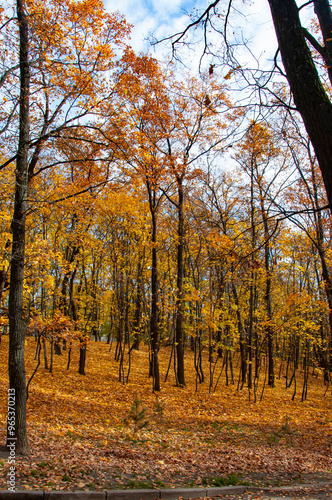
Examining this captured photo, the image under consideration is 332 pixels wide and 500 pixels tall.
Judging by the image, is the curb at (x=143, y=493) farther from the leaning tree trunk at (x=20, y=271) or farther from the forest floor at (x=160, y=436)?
the leaning tree trunk at (x=20, y=271)

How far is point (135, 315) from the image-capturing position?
2269cm

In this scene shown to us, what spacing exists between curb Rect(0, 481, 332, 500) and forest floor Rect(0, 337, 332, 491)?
19 centimetres

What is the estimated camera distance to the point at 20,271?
564 centimetres

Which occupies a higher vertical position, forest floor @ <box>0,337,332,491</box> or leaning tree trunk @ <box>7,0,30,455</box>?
leaning tree trunk @ <box>7,0,30,455</box>

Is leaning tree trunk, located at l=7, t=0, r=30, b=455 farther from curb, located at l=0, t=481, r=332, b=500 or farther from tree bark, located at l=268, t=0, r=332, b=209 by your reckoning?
tree bark, located at l=268, t=0, r=332, b=209

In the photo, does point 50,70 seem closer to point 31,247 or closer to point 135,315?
point 31,247

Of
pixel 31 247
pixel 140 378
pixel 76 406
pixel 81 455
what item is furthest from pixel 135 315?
pixel 81 455

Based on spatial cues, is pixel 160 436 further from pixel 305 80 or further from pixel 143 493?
pixel 305 80

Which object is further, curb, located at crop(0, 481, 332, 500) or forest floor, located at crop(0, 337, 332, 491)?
forest floor, located at crop(0, 337, 332, 491)

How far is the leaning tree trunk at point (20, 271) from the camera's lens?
5285mm

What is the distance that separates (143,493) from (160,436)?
10.9ft

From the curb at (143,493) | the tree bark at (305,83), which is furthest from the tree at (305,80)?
the curb at (143,493)

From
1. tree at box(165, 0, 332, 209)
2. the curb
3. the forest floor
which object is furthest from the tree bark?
the forest floor

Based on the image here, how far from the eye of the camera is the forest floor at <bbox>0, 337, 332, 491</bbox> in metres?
4.76
